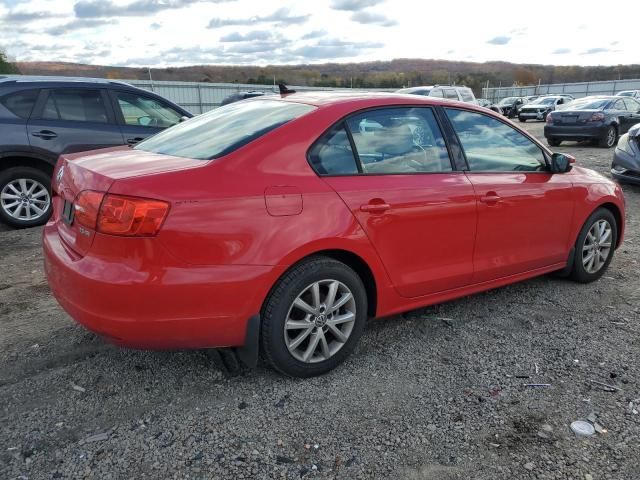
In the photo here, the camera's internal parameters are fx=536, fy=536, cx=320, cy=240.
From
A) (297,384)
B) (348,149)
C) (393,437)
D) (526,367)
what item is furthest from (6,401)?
(526,367)

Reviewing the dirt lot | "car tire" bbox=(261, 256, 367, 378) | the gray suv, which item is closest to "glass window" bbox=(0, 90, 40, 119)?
the gray suv

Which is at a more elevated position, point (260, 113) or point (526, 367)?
point (260, 113)

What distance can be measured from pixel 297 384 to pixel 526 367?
142cm

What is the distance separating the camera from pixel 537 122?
3200 cm

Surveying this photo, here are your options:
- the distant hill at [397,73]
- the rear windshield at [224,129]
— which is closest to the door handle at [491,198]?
the rear windshield at [224,129]

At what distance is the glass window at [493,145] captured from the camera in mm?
3748

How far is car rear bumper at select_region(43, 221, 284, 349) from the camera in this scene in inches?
99.7

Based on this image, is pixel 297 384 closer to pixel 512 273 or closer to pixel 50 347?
pixel 50 347

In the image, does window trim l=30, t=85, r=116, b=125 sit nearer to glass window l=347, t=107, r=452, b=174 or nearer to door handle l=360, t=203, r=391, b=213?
glass window l=347, t=107, r=452, b=174

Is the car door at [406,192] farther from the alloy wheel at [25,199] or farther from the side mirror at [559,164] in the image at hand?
the alloy wheel at [25,199]

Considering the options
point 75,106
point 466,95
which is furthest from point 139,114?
point 466,95

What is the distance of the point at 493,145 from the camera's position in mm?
3939

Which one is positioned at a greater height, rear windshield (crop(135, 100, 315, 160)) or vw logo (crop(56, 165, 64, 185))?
rear windshield (crop(135, 100, 315, 160))

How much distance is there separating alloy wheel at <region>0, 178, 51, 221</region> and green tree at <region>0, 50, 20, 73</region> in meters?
37.8
